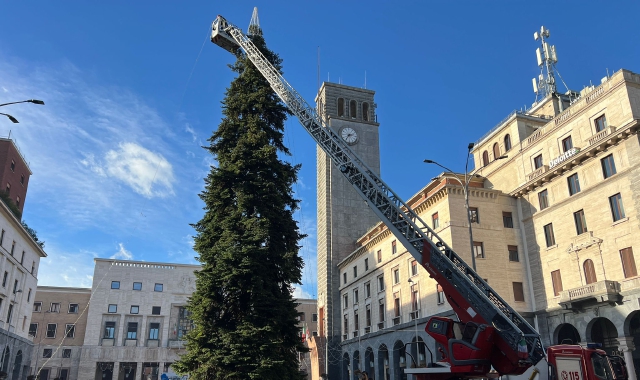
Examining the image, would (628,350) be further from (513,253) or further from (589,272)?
(513,253)

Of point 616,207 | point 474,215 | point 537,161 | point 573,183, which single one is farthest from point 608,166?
point 474,215

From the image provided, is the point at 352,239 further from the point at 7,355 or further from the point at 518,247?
the point at 7,355

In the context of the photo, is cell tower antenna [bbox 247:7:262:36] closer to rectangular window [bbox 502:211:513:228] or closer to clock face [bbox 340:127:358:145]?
rectangular window [bbox 502:211:513:228]

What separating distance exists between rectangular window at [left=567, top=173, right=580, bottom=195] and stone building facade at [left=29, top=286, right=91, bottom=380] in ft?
205

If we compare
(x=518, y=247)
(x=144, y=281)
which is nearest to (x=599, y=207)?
(x=518, y=247)

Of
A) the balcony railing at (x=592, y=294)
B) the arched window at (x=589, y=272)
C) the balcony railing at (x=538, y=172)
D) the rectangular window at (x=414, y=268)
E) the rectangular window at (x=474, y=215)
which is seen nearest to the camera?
the balcony railing at (x=592, y=294)

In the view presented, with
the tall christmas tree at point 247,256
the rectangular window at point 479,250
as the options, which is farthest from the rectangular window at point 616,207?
the tall christmas tree at point 247,256

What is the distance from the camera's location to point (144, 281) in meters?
72.1

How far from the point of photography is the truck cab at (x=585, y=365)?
15664mm

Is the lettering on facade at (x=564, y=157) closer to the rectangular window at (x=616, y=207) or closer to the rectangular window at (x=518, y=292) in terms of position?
the rectangular window at (x=616, y=207)

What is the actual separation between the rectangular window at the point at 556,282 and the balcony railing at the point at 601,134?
9.87 metres

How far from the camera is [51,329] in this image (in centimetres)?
7138

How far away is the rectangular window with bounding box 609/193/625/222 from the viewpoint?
1257 inches

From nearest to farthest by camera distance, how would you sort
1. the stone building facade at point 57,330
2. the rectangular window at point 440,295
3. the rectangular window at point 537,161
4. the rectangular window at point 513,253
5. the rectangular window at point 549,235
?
the rectangular window at point 549,235
the rectangular window at point 537,161
the rectangular window at point 440,295
the rectangular window at point 513,253
the stone building facade at point 57,330
